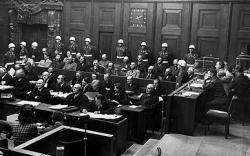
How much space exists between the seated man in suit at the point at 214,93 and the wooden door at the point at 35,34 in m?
12.1

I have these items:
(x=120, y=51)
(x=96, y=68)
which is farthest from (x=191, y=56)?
(x=96, y=68)

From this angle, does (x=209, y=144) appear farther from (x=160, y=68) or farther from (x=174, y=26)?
(x=174, y=26)

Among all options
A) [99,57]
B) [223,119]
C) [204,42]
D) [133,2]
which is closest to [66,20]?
[99,57]

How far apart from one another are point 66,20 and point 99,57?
2.84m

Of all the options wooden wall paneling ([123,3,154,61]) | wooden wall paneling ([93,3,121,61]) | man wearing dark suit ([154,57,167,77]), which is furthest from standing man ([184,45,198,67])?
wooden wall paneling ([93,3,121,61])

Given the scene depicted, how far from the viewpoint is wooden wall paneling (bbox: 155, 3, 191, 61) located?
1578 cm

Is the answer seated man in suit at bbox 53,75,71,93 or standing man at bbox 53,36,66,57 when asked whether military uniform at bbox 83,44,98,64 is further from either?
seated man in suit at bbox 53,75,71,93

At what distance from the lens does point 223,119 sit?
8039 millimetres

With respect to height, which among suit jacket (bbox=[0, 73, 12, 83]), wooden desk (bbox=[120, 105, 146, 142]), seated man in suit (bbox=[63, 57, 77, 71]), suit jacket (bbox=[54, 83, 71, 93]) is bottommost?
wooden desk (bbox=[120, 105, 146, 142])

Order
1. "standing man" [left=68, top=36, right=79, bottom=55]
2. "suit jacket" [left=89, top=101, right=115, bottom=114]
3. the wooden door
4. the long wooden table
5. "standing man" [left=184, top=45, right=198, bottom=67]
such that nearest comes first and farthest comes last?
the long wooden table, "suit jacket" [left=89, top=101, right=115, bottom=114], "standing man" [left=184, top=45, right=198, bottom=67], "standing man" [left=68, top=36, right=79, bottom=55], the wooden door

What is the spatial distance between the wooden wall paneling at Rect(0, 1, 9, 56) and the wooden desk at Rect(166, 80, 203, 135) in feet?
44.5

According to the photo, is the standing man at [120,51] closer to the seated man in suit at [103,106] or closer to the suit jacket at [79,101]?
the suit jacket at [79,101]

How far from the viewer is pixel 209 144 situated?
7609mm

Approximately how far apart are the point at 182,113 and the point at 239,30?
781 centimetres
